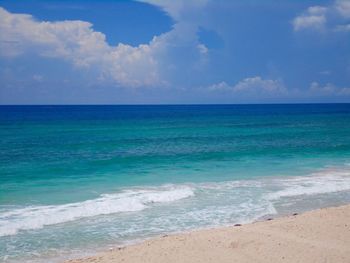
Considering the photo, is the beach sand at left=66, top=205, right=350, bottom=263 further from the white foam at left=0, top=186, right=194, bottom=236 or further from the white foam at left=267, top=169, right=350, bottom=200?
the white foam at left=267, top=169, right=350, bottom=200

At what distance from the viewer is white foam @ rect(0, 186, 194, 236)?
41.1ft

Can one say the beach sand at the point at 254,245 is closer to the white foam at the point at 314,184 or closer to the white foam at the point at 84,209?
the white foam at the point at 84,209

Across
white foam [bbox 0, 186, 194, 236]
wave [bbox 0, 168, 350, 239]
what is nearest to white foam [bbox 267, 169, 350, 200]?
wave [bbox 0, 168, 350, 239]

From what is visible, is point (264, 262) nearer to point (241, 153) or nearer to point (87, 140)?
point (241, 153)

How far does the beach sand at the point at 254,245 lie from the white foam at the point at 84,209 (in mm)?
3581

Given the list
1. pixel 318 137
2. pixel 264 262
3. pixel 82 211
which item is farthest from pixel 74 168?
pixel 318 137

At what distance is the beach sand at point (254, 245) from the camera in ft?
31.2

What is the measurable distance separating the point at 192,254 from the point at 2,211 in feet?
Result: 26.0

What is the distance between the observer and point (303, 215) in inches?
510

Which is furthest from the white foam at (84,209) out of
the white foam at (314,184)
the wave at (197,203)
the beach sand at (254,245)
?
the white foam at (314,184)

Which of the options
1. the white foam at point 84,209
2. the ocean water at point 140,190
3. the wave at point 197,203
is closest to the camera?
the ocean water at point 140,190

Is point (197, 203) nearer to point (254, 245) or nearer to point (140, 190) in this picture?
point (140, 190)

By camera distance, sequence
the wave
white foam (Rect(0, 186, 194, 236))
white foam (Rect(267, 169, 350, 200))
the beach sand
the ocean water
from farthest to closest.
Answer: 1. white foam (Rect(267, 169, 350, 200))
2. the wave
3. white foam (Rect(0, 186, 194, 236))
4. the ocean water
5. the beach sand

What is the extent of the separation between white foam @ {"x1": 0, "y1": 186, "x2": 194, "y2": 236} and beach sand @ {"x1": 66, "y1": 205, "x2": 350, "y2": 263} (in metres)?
3.58
